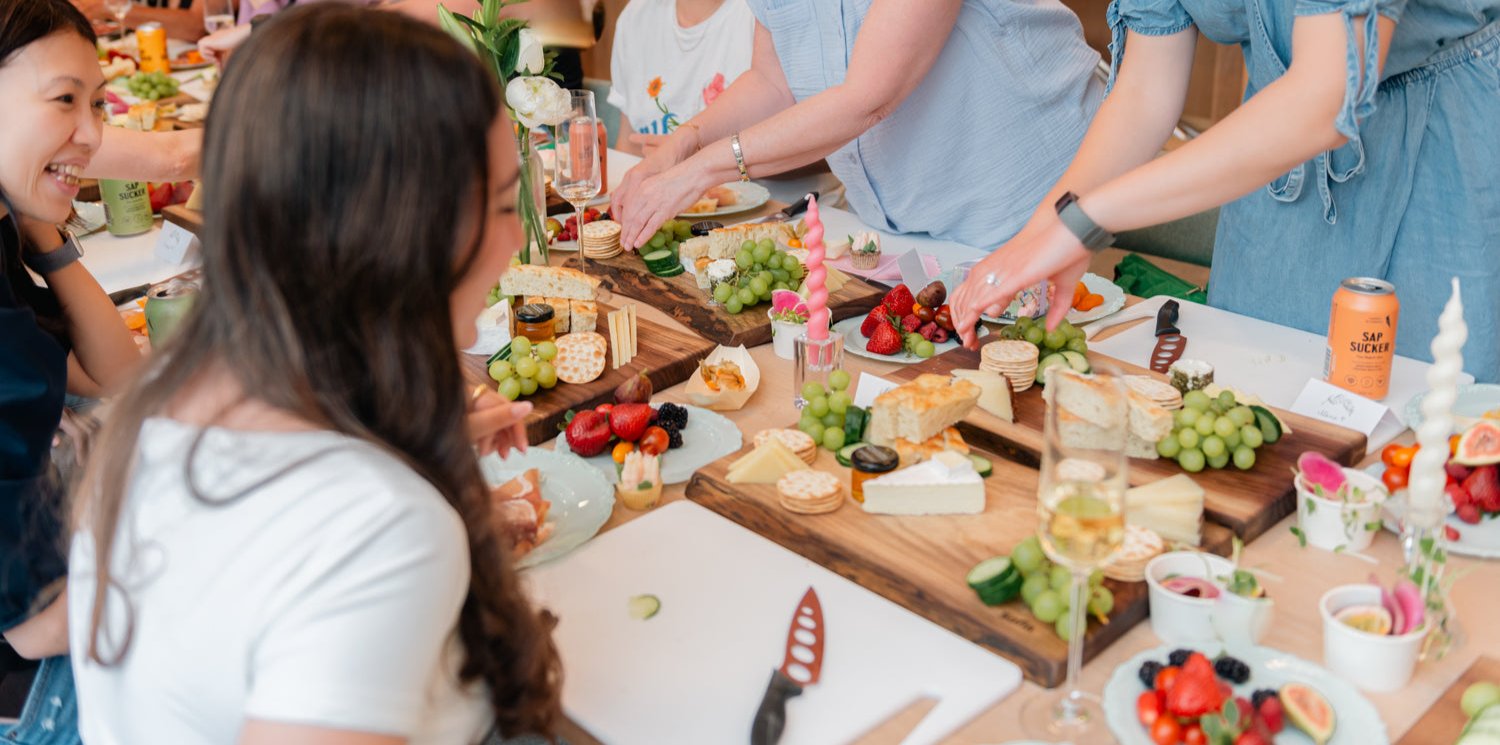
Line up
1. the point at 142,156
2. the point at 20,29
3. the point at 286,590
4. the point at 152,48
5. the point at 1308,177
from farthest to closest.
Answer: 1. the point at 152,48
2. the point at 142,156
3. the point at 1308,177
4. the point at 20,29
5. the point at 286,590

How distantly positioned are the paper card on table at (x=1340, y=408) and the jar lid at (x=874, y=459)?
0.63m

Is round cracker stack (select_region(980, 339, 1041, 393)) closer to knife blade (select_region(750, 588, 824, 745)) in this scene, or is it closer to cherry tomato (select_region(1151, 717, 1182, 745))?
knife blade (select_region(750, 588, 824, 745))

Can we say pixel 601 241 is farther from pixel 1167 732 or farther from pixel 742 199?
pixel 1167 732

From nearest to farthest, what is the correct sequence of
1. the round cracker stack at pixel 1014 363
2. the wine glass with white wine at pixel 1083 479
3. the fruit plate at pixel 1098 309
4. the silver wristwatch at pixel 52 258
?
1. the wine glass with white wine at pixel 1083 479
2. the round cracker stack at pixel 1014 363
3. the silver wristwatch at pixel 52 258
4. the fruit plate at pixel 1098 309

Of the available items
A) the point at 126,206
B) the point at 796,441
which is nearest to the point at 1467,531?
the point at 796,441

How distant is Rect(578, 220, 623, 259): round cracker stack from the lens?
2.53 metres

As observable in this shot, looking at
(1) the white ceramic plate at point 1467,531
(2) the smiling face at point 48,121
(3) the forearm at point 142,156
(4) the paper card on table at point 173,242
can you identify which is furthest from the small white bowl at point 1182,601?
(4) the paper card on table at point 173,242

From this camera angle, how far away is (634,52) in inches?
158

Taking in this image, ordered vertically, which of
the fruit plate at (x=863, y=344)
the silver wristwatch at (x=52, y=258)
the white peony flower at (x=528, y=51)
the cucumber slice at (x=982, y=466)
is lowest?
the fruit plate at (x=863, y=344)

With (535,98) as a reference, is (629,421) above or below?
below

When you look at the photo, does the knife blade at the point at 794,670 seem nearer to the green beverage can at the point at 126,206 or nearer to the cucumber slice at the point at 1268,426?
the cucumber slice at the point at 1268,426

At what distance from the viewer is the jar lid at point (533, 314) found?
6.66ft

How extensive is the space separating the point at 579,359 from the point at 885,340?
19.1 inches

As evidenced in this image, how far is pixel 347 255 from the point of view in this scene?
3.17 ft
